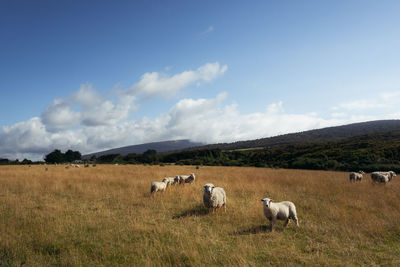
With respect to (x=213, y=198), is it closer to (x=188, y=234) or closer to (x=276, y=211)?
(x=188, y=234)

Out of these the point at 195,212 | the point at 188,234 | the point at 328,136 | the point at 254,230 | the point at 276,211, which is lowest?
the point at 328,136

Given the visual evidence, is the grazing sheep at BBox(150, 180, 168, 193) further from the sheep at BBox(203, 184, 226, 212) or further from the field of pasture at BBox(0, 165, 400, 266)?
the sheep at BBox(203, 184, 226, 212)

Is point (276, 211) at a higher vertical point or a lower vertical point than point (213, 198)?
lower

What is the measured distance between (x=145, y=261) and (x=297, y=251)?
13.2 ft

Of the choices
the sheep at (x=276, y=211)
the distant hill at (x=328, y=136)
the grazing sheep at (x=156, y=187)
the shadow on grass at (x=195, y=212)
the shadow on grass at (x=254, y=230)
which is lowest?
the distant hill at (x=328, y=136)

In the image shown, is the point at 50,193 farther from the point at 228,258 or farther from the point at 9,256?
the point at 228,258

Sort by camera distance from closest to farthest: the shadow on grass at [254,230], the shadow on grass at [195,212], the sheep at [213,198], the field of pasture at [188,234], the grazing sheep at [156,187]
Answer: the field of pasture at [188,234], the shadow on grass at [254,230], the shadow on grass at [195,212], the sheep at [213,198], the grazing sheep at [156,187]

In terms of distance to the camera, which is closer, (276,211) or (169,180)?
(276,211)

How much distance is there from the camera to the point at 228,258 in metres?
4.92

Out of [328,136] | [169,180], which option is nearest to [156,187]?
[169,180]

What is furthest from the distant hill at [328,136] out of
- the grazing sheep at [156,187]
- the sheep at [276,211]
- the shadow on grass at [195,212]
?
the sheep at [276,211]

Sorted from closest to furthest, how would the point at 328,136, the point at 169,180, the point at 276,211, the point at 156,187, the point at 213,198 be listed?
the point at 276,211 → the point at 213,198 → the point at 156,187 → the point at 169,180 → the point at 328,136

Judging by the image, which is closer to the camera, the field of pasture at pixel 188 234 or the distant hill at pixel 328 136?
the field of pasture at pixel 188 234

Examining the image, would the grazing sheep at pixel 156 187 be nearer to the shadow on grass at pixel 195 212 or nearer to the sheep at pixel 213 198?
the shadow on grass at pixel 195 212
